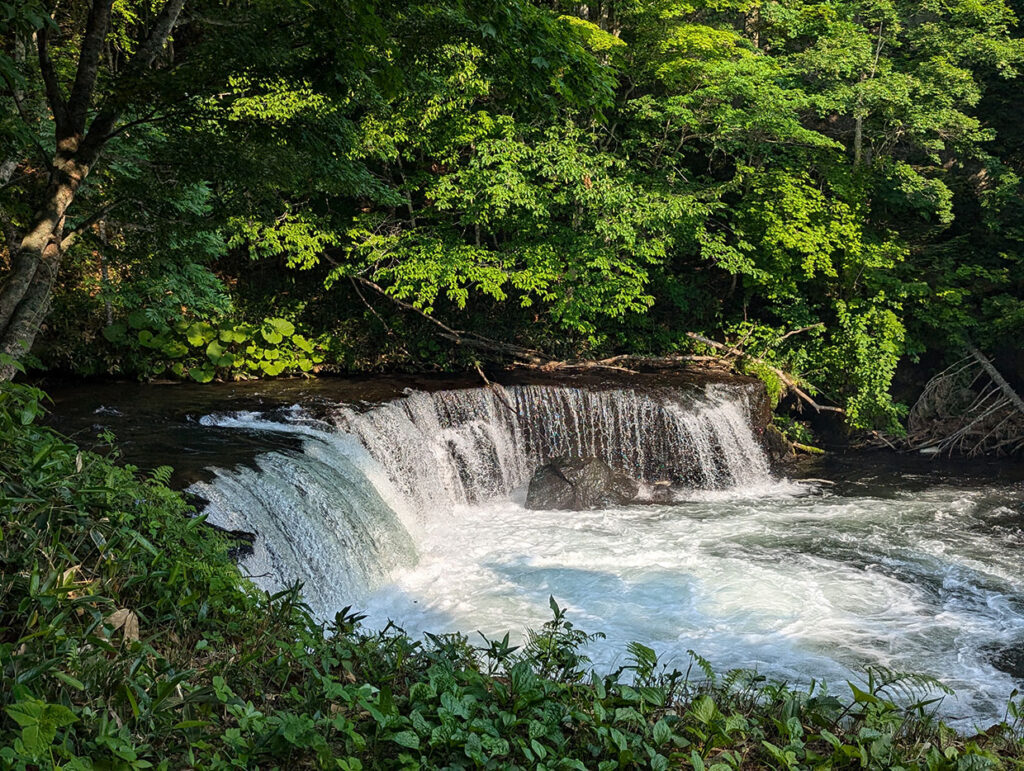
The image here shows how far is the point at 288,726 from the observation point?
2.69m

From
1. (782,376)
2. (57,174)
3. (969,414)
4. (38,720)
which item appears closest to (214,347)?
(57,174)

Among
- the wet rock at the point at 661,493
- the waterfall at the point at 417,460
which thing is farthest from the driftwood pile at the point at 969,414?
the wet rock at the point at 661,493

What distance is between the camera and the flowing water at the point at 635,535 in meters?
6.30

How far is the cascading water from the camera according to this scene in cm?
630

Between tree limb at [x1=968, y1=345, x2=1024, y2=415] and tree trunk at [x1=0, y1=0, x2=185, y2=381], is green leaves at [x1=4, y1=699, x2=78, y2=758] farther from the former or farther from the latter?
tree limb at [x1=968, y1=345, x2=1024, y2=415]

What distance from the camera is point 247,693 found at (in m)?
3.06

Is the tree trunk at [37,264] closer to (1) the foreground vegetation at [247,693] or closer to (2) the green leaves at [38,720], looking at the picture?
(1) the foreground vegetation at [247,693]

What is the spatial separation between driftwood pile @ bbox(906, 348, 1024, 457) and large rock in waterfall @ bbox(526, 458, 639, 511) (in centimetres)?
606

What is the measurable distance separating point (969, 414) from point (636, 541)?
8059 mm

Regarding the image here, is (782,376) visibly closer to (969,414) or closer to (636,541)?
(969,414)

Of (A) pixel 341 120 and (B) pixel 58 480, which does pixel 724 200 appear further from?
(B) pixel 58 480

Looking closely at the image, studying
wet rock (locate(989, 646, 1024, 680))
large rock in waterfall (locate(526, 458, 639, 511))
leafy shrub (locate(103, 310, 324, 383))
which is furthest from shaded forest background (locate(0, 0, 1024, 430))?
wet rock (locate(989, 646, 1024, 680))

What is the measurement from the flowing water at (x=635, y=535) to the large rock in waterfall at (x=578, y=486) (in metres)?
0.24

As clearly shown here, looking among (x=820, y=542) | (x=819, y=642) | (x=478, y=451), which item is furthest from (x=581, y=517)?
(x=819, y=642)
